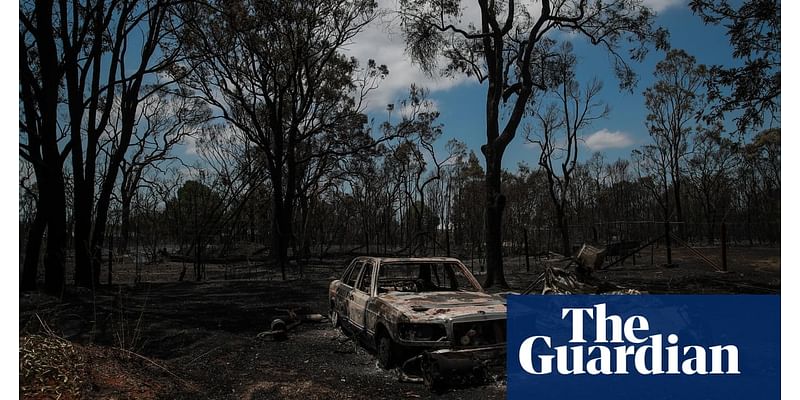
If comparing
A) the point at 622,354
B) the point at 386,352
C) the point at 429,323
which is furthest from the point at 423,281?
the point at 622,354

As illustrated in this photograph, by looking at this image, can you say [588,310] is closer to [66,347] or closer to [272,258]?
[66,347]

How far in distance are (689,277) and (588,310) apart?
9475 mm

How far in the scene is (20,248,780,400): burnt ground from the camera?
196 inches

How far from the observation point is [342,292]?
799 cm

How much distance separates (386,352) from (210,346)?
2680 mm

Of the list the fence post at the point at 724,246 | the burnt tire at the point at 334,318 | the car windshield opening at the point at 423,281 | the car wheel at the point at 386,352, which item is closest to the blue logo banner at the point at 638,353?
the car windshield opening at the point at 423,281

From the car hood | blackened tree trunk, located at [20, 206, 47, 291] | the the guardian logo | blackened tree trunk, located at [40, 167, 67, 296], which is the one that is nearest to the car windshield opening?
the car hood

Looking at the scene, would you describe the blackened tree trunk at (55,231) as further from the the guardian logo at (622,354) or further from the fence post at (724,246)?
the fence post at (724,246)

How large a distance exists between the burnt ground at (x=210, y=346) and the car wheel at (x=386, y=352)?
101 mm

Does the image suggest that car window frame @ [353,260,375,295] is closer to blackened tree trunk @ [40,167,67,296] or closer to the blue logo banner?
the blue logo banner

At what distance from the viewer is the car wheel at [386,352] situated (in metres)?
5.88

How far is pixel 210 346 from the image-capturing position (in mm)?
7250

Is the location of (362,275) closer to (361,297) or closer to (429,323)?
(361,297)

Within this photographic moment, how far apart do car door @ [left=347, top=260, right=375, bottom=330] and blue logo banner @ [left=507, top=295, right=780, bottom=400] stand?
1.76 metres
